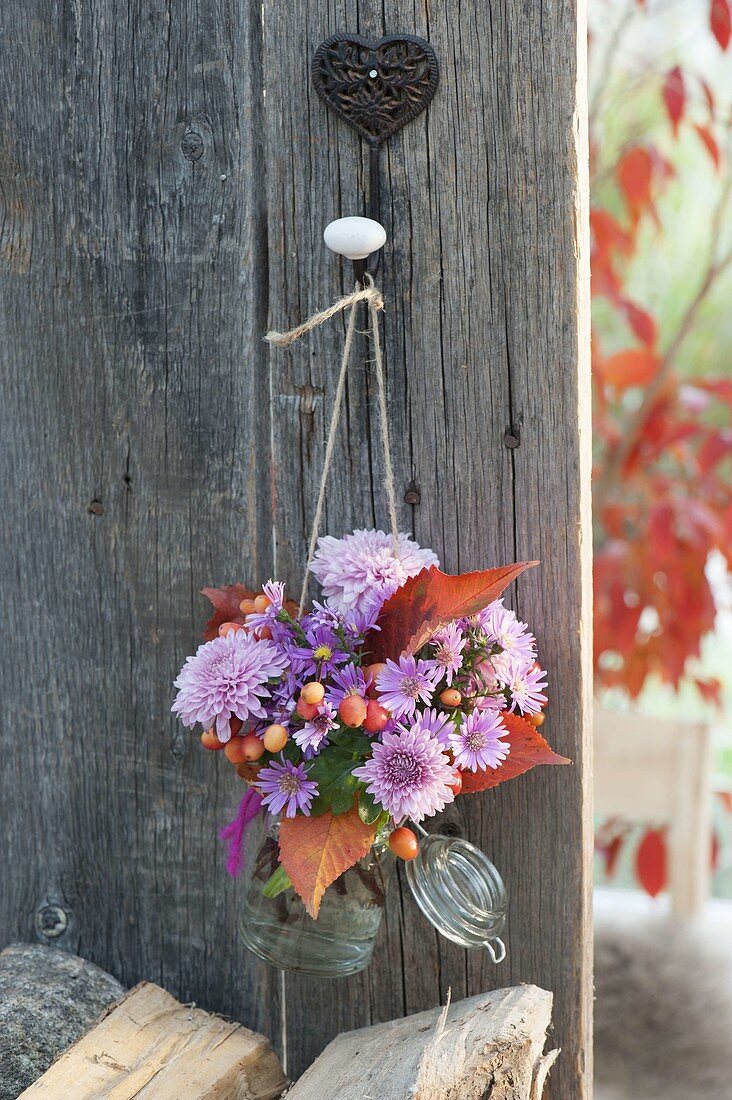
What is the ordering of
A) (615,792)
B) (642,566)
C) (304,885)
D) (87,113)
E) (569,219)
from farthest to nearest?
(615,792) → (642,566) → (87,113) → (569,219) → (304,885)

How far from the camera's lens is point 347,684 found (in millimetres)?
862

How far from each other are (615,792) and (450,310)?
4.50 feet

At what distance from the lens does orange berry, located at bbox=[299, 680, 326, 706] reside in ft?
2.72

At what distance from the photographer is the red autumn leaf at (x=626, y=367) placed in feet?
5.97

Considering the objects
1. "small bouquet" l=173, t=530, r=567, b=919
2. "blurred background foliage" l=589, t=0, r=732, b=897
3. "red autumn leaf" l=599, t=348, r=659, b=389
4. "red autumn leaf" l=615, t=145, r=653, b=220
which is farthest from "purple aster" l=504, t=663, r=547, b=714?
"red autumn leaf" l=615, t=145, r=653, b=220

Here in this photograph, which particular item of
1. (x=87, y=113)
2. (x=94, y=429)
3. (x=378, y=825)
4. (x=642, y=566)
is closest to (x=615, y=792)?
(x=642, y=566)

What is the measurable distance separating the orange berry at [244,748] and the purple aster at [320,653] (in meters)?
0.08

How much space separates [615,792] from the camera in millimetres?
2039

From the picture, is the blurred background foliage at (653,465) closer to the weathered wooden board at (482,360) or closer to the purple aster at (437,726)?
the weathered wooden board at (482,360)

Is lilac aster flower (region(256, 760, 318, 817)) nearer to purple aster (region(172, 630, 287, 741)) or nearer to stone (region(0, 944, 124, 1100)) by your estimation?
purple aster (region(172, 630, 287, 741))

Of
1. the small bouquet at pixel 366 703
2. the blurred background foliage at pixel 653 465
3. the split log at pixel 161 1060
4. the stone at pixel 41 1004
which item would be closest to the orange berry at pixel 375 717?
the small bouquet at pixel 366 703

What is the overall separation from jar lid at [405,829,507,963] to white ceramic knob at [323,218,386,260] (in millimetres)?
588

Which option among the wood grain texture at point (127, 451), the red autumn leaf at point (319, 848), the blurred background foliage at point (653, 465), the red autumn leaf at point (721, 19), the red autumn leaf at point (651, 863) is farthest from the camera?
the red autumn leaf at point (651, 863)

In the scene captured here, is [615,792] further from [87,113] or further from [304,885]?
[87,113]
